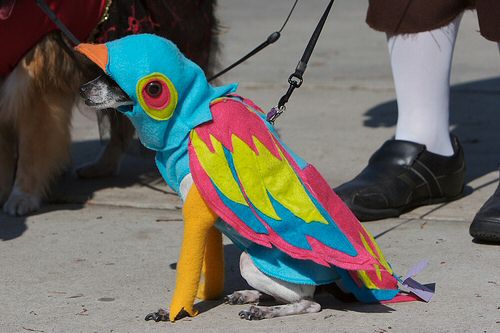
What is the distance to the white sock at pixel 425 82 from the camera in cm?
440

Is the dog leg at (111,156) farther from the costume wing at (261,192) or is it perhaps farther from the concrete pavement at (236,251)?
the costume wing at (261,192)

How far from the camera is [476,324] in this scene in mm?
3115

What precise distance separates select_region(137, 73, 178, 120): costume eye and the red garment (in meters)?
1.55

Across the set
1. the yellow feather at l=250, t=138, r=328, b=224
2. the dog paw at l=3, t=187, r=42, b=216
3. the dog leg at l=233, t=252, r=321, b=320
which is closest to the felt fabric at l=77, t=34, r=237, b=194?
the yellow feather at l=250, t=138, r=328, b=224

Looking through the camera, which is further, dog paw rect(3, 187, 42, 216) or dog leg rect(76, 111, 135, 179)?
dog leg rect(76, 111, 135, 179)

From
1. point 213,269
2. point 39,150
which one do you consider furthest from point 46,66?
point 213,269

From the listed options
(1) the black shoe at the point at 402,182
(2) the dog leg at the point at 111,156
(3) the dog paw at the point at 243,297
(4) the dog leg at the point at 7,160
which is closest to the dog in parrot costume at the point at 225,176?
(3) the dog paw at the point at 243,297

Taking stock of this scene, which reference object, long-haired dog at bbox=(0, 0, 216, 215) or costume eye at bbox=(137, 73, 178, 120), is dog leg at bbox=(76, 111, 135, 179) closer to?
long-haired dog at bbox=(0, 0, 216, 215)

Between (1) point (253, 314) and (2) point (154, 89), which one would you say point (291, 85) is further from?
(1) point (253, 314)

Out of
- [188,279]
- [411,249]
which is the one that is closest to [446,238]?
[411,249]

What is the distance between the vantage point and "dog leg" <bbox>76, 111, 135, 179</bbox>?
206 inches

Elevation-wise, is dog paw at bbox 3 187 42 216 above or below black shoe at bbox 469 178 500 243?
below

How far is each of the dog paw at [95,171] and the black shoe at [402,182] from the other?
1.43 m

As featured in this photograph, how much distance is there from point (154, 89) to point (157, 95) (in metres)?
0.02
